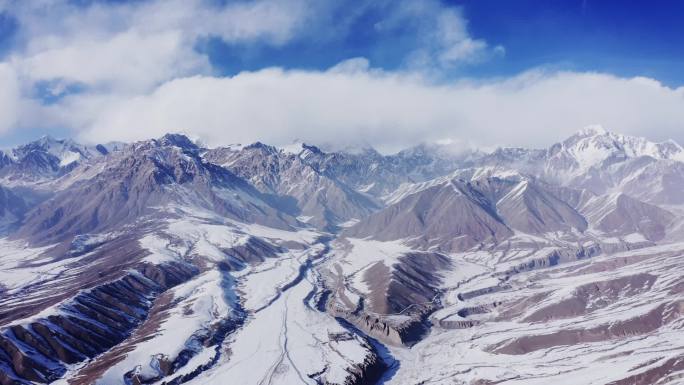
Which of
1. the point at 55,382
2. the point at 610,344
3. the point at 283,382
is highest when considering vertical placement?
the point at 55,382

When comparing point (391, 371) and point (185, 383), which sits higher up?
point (185, 383)

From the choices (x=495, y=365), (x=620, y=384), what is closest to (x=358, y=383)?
(x=495, y=365)

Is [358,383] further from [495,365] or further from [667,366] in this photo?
[667,366]

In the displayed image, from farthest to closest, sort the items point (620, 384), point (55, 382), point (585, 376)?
point (55, 382) < point (585, 376) < point (620, 384)

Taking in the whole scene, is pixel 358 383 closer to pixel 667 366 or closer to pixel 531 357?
pixel 531 357

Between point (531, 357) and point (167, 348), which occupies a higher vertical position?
point (167, 348)

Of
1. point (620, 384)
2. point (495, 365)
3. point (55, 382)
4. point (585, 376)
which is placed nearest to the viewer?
point (620, 384)

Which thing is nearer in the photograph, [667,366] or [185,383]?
[667,366]

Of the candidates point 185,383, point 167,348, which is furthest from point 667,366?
point 167,348

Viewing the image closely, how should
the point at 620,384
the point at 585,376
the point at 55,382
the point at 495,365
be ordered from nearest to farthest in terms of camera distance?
1. the point at 620,384
2. the point at 585,376
3. the point at 55,382
4. the point at 495,365

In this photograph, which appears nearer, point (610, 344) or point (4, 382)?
point (4, 382)
